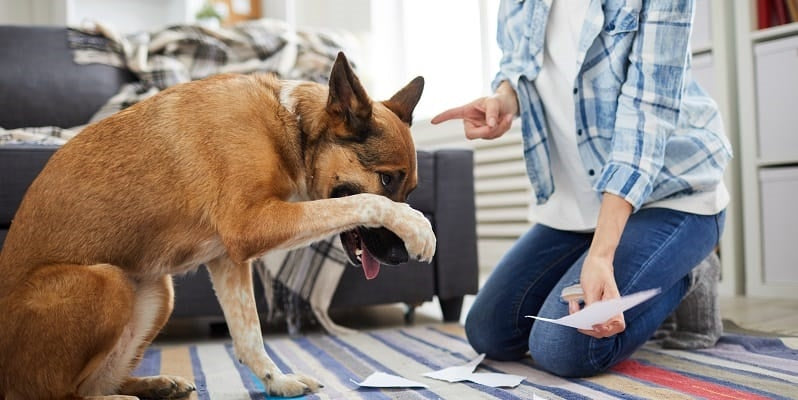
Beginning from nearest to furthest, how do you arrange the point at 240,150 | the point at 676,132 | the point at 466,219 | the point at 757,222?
the point at 240,150 < the point at 676,132 < the point at 466,219 < the point at 757,222

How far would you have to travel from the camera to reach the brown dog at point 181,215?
1.30 meters

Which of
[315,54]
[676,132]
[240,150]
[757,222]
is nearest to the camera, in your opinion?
[240,150]

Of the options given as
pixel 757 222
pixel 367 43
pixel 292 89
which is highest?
pixel 367 43

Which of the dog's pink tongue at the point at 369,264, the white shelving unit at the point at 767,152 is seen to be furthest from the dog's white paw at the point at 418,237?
the white shelving unit at the point at 767,152

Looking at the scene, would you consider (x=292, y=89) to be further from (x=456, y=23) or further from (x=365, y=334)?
(x=456, y=23)

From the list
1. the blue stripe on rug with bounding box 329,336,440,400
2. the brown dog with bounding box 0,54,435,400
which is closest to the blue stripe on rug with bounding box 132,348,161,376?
the brown dog with bounding box 0,54,435,400

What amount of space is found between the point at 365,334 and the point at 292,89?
1.09 metres

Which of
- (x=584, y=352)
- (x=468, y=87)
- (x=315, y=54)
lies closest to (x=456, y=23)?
(x=468, y=87)

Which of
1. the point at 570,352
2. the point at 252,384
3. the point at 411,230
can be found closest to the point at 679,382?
the point at 570,352

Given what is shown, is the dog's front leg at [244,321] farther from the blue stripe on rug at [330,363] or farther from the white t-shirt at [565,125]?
the white t-shirt at [565,125]

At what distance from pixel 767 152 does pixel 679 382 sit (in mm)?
1691

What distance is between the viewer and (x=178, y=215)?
1459mm

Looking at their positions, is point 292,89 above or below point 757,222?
above

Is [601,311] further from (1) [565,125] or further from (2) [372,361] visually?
(2) [372,361]
